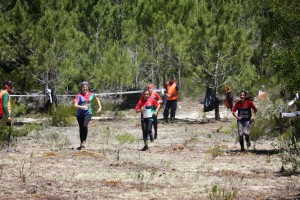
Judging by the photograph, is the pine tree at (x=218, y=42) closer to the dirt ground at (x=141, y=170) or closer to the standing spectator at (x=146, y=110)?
the dirt ground at (x=141, y=170)

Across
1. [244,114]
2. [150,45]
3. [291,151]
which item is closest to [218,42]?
[150,45]

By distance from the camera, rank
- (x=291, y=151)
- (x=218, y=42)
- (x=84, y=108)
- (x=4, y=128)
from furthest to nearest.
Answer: (x=218, y=42)
(x=84, y=108)
(x=4, y=128)
(x=291, y=151)

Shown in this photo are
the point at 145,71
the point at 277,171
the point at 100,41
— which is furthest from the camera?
the point at 145,71

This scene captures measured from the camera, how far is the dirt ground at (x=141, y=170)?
29.1 ft

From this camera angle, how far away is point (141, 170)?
11.0 m

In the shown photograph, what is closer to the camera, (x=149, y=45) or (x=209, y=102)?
(x=209, y=102)

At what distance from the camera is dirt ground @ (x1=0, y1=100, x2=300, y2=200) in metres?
8.88

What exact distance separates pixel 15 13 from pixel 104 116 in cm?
586

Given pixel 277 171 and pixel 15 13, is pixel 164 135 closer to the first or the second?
pixel 277 171

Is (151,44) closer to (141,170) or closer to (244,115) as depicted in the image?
(244,115)

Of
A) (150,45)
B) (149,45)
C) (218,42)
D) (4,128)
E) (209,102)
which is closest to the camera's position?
(4,128)

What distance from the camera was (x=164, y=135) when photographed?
18.4 metres

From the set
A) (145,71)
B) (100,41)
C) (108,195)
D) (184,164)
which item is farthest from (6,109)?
(145,71)

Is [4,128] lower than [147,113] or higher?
lower
